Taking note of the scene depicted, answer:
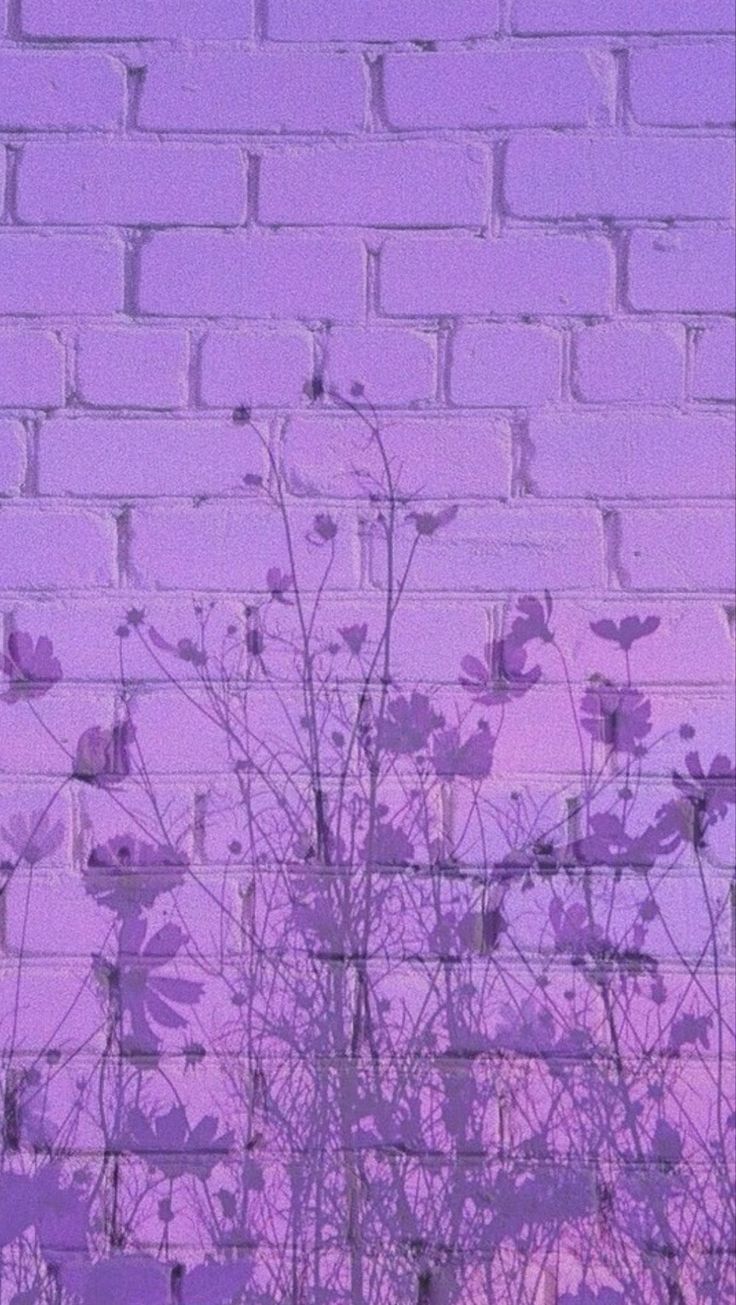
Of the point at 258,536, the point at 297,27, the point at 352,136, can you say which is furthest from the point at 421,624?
the point at 297,27

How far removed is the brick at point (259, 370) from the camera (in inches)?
52.3

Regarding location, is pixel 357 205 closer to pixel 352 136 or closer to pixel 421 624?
pixel 352 136

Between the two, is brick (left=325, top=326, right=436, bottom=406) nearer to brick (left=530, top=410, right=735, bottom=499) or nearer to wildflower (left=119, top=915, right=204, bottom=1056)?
brick (left=530, top=410, right=735, bottom=499)

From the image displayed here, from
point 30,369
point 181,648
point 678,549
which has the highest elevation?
point 30,369

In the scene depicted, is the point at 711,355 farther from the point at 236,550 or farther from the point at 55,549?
the point at 55,549

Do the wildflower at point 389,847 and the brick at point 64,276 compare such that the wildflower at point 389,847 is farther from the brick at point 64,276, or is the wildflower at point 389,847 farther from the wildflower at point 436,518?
the brick at point 64,276

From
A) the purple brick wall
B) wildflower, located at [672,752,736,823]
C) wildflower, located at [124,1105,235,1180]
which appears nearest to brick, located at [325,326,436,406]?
the purple brick wall

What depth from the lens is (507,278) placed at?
4.34ft

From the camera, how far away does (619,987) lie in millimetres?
1303

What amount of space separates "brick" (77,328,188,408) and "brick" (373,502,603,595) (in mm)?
292

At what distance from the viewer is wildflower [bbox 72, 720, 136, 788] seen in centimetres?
132

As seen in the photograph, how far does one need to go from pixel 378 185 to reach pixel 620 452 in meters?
0.35

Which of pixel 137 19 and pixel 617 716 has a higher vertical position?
pixel 137 19

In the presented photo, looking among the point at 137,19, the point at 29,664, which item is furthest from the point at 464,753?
the point at 137,19
